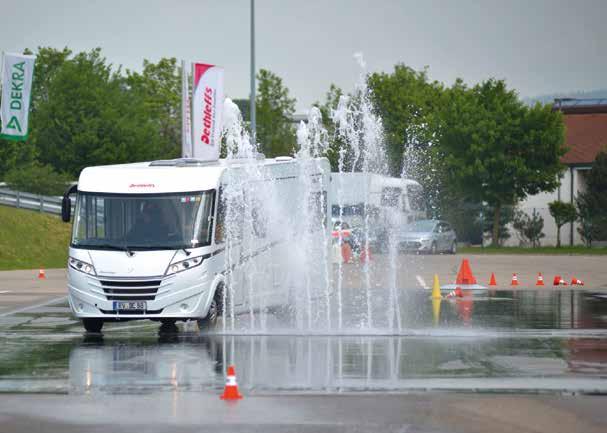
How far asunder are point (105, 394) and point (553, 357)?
573cm

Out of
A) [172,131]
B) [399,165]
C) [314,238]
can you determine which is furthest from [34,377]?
[172,131]

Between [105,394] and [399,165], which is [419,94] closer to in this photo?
[399,165]

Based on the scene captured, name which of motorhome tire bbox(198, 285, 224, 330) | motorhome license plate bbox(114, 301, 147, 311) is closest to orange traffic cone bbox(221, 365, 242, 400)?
motorhome license plate bbox(114, 301, 147, 311)

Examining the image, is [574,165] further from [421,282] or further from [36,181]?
[421,282]

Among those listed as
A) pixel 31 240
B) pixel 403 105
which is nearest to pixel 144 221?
pixel 31 240

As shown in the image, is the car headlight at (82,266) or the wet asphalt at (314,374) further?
the car headlight at (82,266)

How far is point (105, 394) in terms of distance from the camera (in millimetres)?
11594

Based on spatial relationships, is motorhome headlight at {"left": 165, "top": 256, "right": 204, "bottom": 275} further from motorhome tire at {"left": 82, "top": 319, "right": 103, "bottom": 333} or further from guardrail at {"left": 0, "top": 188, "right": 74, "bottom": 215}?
guardrail at {"left": 0, "top": 188, "right": 74, "bottom": 215}

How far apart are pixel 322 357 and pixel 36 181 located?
139ft

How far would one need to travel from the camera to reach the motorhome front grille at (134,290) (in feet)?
57.0

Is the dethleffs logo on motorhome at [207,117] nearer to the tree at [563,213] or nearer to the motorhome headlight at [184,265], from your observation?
the motorhome headlight at [184,265]

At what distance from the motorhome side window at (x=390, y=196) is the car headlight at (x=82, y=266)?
36.0 meters

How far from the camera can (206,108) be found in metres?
36.8

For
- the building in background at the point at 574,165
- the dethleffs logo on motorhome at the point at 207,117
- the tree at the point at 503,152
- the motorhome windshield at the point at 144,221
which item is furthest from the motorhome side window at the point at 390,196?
the motorhome windshield at the point at 144,221
